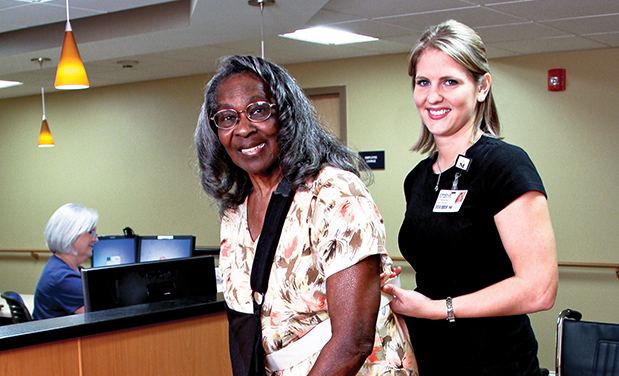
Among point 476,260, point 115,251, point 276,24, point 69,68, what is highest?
point 276,24

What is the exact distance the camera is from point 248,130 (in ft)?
4.47

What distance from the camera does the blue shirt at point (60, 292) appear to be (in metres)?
3.63

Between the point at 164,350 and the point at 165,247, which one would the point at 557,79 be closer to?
the point at 165,247

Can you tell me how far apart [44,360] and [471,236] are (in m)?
1.36

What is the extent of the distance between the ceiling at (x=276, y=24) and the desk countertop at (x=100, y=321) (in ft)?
6.96

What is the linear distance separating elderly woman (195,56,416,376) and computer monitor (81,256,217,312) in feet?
3.50

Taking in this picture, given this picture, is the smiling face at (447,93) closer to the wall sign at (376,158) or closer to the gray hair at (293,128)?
the gray hair at (293,128)

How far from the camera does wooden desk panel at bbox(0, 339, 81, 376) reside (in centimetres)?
188

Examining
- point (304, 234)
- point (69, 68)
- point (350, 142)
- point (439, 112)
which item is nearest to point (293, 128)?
point (304, 234)

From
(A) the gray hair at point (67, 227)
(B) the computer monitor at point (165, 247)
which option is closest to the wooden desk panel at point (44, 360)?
(A) the gray hair at point (67, 227)

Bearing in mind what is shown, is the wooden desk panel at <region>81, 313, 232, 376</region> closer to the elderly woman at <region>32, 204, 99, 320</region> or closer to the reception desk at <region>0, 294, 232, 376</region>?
the reception desk at <region>0, 294, 232, 376</region>

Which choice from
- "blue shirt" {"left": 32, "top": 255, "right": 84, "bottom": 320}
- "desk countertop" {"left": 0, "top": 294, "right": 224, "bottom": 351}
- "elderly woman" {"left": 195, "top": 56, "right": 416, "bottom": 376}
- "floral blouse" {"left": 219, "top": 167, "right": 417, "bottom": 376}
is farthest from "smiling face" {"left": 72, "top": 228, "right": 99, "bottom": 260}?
"floral blouse" {"left": 219, "top": 167, "right": 417, "bottom": 376}

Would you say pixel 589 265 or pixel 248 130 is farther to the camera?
pixel 589 265

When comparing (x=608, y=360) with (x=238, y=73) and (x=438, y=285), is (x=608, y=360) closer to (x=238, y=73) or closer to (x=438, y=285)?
(x=438, y=285)
